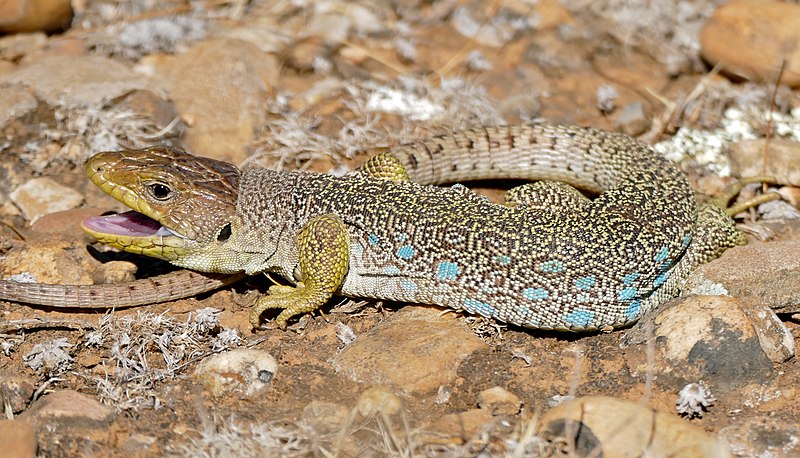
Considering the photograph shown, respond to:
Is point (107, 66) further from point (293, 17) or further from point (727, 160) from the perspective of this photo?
point (727, 160)

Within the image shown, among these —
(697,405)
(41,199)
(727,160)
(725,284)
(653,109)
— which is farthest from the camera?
(653,109)

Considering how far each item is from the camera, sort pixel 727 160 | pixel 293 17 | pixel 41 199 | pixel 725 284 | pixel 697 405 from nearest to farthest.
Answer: pixel 697 405, pixel 725 284, pixel 41 199, pixel 727 160, pixel 293 17

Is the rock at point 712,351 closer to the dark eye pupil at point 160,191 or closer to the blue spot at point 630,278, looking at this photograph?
the blue spot at point 630,278

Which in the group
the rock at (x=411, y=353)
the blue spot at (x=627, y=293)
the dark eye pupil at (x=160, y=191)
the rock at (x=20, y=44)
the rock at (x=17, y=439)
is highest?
the dark eye pupil at (x=160, y=191)

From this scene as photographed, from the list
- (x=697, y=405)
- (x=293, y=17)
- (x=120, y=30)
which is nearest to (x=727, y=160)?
(x=697, y=405)

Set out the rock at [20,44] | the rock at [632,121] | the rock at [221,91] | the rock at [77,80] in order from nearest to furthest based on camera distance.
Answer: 1. the rock at [77,80]
2. the rock at [221,91]
3. the rock at [632,121]
4. the rock at [20,44]

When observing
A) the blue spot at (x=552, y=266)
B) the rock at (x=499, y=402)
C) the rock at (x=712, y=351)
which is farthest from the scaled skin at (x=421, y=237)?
the rock at (x=499, y=402)

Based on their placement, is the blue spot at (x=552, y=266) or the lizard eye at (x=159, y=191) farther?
the lizard eye at (x=159, y=191)
